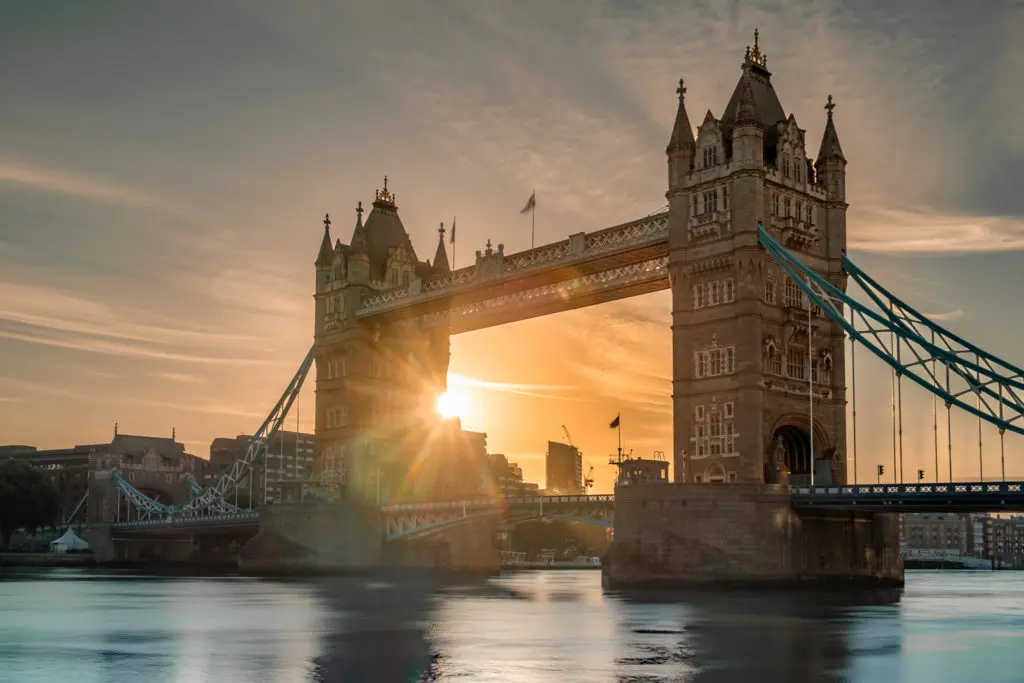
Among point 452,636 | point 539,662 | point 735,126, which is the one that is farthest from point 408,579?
point 539,662

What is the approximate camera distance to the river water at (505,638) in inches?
1364

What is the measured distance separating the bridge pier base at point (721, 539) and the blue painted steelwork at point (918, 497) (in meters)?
1.86

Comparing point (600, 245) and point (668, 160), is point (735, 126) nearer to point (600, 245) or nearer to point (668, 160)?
point (668, 160)

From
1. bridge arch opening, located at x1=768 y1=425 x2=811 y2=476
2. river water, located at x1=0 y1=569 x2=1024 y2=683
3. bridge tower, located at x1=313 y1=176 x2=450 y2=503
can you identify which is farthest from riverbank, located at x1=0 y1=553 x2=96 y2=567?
bridge arch opening, located at x1=768 y1=425 x2=811 y2=476

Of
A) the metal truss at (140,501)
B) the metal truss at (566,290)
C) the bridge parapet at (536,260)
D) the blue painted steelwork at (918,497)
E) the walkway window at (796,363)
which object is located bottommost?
the metal truss at (140,501)

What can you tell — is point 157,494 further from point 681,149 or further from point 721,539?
point 721,539

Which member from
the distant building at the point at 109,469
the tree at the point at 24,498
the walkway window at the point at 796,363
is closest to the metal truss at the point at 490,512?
the walkway window at the point at 796,363

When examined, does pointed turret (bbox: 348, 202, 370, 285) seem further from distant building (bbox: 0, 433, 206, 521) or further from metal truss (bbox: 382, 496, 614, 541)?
distant building (bbox: 0, 433, 206, 521)

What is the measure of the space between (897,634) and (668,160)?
3881cm

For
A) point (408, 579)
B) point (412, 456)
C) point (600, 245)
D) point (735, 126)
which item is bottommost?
point (408, 579)

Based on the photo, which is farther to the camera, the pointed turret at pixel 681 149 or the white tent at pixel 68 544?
the white tent at pixel 68 544

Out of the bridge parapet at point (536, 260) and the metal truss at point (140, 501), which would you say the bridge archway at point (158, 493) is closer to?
the metal truss at point (140, 501)

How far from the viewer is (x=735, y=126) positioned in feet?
242

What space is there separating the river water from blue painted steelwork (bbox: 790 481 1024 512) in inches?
201
